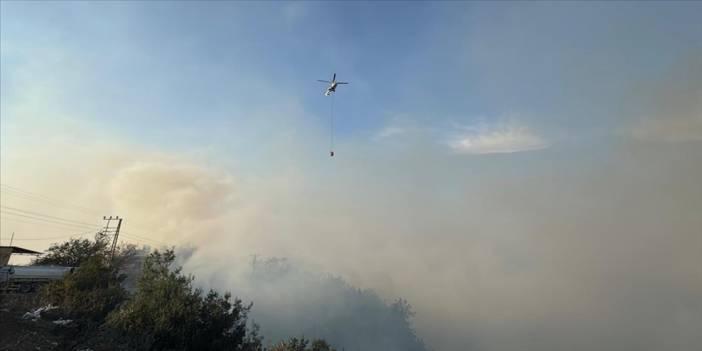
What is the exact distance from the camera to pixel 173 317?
85.5 feet

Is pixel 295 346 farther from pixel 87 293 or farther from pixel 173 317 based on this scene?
pixel 87 293

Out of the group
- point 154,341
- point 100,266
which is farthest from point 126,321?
point 100,266

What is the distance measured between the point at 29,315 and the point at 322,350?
2306 centimetres

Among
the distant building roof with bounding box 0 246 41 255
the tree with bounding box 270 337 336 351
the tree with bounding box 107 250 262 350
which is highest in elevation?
the distant building roof with bounding box 0 246 41 255

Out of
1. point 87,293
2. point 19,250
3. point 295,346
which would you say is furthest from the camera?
point 19,250

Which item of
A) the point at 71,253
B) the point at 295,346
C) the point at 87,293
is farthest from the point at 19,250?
the point at 295,346

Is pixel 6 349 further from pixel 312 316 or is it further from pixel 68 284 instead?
pixel 312 316

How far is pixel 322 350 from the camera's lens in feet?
107

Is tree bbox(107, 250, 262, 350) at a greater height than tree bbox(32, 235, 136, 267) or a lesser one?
lesser

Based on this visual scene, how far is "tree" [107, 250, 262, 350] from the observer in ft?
81.8

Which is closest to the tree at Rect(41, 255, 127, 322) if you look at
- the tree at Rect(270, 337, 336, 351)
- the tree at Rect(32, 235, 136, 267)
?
the tree at Rect(270, 337, 336, 351)

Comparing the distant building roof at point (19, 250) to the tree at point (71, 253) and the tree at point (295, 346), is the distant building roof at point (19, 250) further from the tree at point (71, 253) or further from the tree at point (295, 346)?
the tree at point (295, 346)

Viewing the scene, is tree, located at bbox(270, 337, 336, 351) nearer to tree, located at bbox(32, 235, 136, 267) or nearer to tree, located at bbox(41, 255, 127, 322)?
tree, located at bbox(41, 255, 127, 322)

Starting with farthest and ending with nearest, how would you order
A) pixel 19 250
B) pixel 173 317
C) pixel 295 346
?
1. pixel 19 250
2. pixel 295 346
3. pixel 173 317
